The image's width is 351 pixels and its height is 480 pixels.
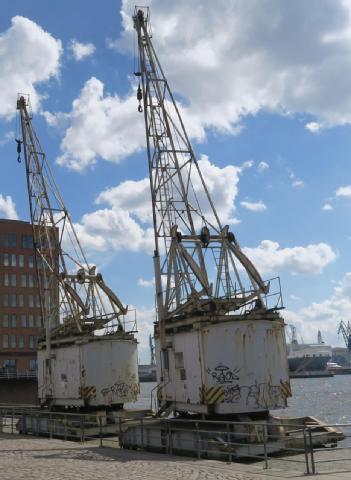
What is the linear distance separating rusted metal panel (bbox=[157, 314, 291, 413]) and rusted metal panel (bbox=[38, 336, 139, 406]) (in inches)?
385

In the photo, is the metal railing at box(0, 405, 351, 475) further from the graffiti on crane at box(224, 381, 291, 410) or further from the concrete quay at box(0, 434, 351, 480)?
the concrete quay at box(0, 434, 351, 480)

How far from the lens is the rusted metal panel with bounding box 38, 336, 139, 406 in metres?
31.2

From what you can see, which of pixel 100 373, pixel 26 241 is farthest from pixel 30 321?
pixel 100 373

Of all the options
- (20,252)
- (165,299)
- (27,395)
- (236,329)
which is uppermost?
(20,252)

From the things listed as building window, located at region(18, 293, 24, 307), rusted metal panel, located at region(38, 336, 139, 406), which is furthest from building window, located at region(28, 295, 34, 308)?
rusted metal panel, located at region(38, 336, 139, 406)

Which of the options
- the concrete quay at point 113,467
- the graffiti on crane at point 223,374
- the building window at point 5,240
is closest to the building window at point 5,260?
the building window at point 5,240

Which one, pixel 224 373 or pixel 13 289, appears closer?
pixel 224 373

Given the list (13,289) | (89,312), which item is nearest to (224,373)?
(89,312)

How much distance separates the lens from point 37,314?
91.8 meters

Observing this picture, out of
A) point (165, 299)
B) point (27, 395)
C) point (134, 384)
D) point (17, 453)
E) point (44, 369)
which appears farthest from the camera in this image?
point (27, 395)

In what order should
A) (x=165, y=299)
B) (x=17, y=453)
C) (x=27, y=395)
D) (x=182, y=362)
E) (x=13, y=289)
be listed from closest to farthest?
(x=17, y=453) < (x=182, y=362) < (x=165, y=299) < (x=27, y=395) < (x=13, y=289)

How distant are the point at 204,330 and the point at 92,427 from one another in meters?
10.2

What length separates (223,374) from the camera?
21.7m

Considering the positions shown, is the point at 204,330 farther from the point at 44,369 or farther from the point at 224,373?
the point at 44,369
